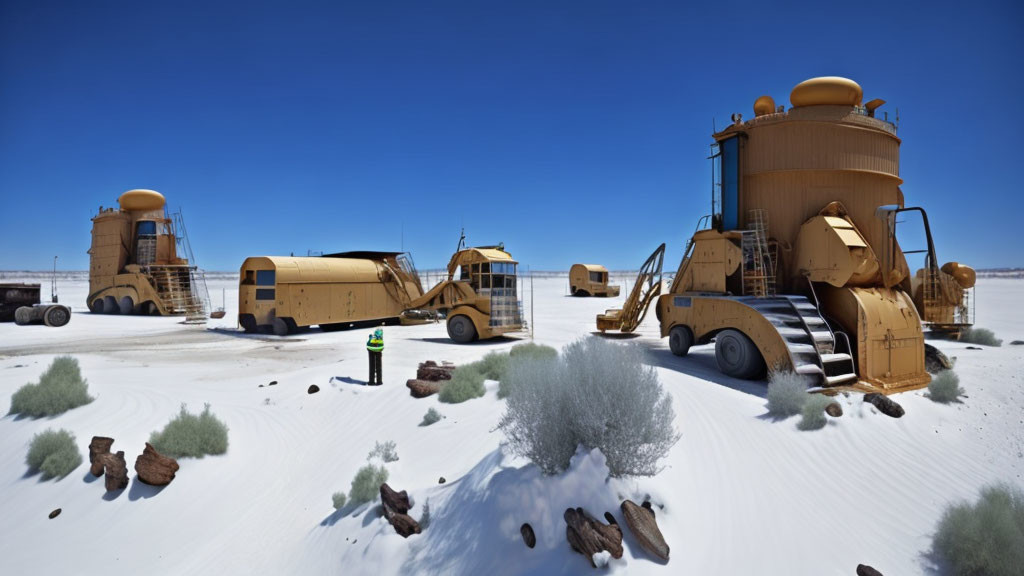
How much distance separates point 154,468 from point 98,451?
4.09ft

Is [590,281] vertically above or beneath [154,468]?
above

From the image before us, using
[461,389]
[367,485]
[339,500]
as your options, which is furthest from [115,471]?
[461,389]

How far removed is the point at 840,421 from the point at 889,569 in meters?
2.95

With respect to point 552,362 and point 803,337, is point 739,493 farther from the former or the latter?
point 803,337

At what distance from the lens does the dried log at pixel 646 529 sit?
167 inches

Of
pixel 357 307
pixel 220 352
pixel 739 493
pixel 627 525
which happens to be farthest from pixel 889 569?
pixel 357 307

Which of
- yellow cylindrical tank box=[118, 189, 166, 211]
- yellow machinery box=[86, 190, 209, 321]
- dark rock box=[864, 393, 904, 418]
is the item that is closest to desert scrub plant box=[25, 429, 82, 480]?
dark rock box=[864, 393, 904, 418]

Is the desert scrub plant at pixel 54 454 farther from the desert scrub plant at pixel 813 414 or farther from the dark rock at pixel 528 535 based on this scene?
the desert scrub plant at pixel 813 414

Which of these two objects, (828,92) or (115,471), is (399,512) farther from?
(828,92)

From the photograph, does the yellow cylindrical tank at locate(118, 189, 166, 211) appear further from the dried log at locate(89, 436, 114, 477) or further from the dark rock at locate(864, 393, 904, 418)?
the dark rock at locate(864, 393, 904, 418)

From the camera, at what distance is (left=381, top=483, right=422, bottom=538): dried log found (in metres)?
5.22

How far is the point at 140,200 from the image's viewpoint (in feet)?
94.6

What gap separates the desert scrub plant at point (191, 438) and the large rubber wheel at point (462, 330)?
9.39 m

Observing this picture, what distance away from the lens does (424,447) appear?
7387mm
